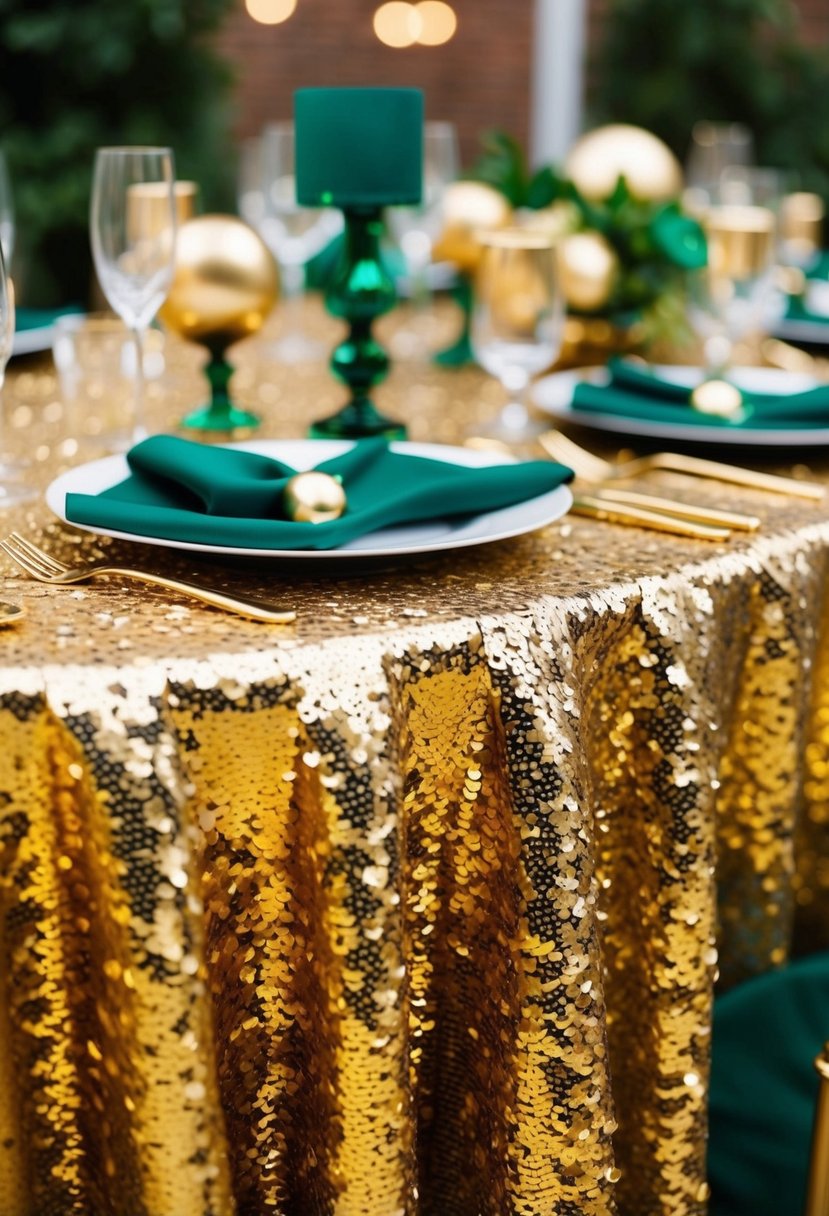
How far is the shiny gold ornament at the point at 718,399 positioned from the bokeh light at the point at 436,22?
4.53 meters

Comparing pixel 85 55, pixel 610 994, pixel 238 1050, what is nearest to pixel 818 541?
pixel 610 994

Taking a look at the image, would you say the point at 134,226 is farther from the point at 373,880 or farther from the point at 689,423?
the point at 373,880

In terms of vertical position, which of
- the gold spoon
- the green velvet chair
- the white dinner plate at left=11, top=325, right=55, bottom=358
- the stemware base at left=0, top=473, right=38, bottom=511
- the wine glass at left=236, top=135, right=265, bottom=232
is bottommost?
the green velvet chair

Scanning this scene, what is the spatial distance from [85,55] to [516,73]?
2030mm

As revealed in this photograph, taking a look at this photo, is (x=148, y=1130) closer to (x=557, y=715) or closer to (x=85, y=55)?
(x=557, y=715)

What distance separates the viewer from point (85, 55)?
4066 mm

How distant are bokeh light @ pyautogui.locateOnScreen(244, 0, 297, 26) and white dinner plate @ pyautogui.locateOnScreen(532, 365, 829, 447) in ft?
13.9

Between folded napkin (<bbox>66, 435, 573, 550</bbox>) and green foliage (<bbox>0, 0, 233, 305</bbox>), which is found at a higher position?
green foliage (<bbox>0, 0, 233, 305</bbox>)

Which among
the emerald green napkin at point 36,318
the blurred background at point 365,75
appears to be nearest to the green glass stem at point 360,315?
the emerald green napkin at point 36,318

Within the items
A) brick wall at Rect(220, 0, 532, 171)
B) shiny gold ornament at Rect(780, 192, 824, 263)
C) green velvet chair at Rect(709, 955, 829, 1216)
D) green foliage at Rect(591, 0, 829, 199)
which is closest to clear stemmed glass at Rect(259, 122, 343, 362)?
shiny gold ornament at Rect(780, 192, 824, 263)

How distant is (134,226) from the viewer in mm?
1108

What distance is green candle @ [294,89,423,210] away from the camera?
3.90ft

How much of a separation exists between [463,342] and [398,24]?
4.08 m

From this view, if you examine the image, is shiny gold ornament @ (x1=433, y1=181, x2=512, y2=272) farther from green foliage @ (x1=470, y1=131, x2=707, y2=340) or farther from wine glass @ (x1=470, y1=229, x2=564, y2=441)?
wine glass @ (x1=470, y1=229, x2=564, y2=441)
